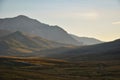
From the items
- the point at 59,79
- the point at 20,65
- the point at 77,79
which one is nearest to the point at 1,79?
the point at 59,79

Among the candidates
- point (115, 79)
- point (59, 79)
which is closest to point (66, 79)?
point (59, 79)

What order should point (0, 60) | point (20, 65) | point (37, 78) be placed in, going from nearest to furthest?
point (37, 78) < point (20, 65) < point (0, 60)

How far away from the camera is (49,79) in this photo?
87062mm

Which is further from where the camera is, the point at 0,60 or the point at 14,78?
the point at 0,60

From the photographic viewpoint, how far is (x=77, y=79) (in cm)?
8925

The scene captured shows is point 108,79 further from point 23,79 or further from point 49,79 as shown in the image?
point 23,79

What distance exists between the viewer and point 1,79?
279ft

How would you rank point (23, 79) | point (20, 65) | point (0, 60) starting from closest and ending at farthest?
point (23, 79)
point (20, 65)
point (0, 60)

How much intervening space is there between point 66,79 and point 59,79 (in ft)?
8.61

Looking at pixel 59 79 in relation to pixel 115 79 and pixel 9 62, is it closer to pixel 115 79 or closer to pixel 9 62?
pixel 115 79

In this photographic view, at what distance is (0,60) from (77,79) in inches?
3275

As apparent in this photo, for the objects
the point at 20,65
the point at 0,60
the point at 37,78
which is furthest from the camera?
the point at 0,60

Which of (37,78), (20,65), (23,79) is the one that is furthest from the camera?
(20,65)

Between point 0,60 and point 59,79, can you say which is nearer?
point 59,79
